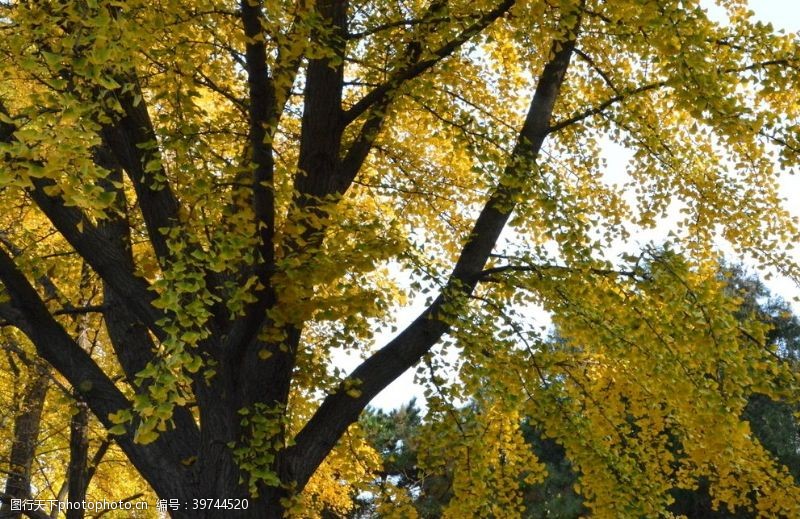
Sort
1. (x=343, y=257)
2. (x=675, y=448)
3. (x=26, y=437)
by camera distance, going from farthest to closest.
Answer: (x=675, y=448) → (x=26, y=437) → (x=343, y=257)

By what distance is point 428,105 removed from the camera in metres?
5.38

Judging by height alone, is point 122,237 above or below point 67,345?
above

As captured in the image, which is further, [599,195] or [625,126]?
[599,195]

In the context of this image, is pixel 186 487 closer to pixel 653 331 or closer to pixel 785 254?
pixel 653 331

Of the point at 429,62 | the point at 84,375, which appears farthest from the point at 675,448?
the point at 84,375

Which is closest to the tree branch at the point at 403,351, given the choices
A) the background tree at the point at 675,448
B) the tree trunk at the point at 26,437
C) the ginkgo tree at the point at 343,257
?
the ginkgo tree at the point at 343,257

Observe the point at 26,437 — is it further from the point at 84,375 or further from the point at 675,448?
the point at 675,448

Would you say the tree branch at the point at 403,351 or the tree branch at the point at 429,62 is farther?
the tree branch at the point at 403,351

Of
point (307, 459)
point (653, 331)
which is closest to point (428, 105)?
point (653, 331)

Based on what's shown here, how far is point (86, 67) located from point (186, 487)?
279cm

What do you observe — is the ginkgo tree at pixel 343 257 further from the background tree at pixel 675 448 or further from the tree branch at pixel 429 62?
the background tree at pixel 675 448

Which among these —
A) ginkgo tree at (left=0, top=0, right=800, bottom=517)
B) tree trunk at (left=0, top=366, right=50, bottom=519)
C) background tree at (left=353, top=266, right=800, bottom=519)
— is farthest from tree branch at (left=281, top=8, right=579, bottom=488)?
background tree at (left=353, top=266, right=800, bottom=519)

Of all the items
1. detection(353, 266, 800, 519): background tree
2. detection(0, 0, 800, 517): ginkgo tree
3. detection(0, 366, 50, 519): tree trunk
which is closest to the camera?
detection(0, 0, 800, 517): ginkgo tree

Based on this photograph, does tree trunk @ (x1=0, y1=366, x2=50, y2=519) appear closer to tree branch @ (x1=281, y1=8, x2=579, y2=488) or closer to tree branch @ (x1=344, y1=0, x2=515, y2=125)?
tree branch @ (x1=281, y1=8, x2=579, y2=488)
